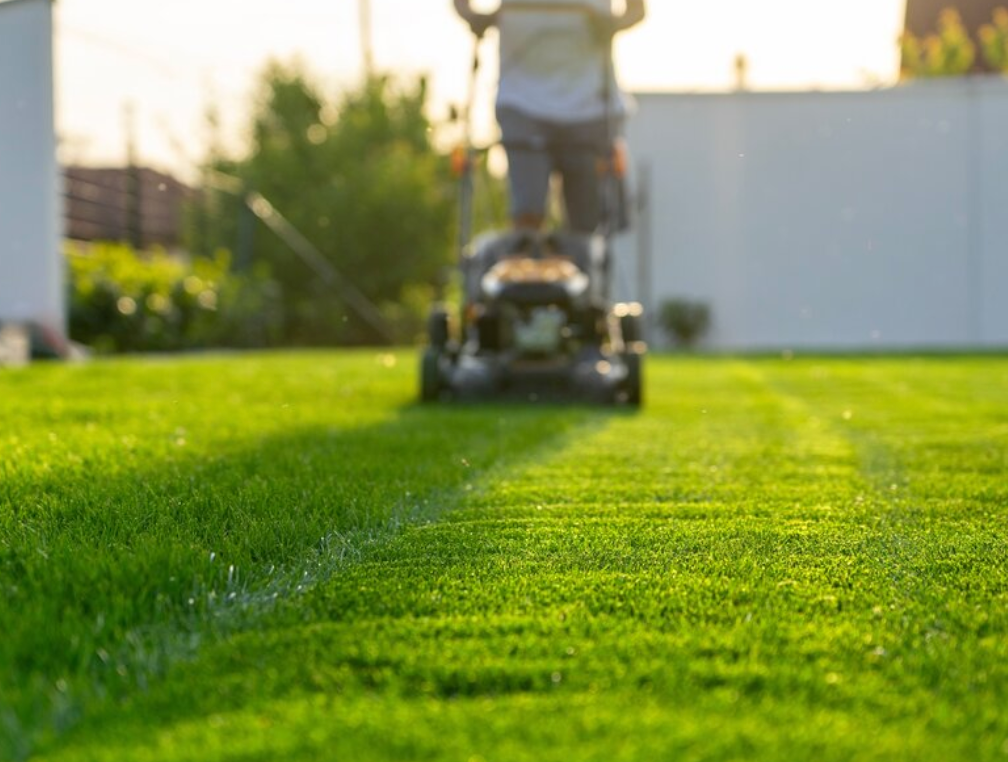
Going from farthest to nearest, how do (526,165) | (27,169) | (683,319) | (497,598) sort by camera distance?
(683,319) < (27,169) < (526,165) < (497,598)

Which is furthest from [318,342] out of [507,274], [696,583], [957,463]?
[696,583]

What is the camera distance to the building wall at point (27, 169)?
9.54 meters

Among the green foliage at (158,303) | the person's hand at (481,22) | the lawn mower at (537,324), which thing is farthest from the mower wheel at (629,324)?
the green foliage at (158,303)

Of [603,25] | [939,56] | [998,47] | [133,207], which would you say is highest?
[998,47]

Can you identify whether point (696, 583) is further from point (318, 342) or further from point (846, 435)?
point (318, 342)

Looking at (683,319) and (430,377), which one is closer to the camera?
(430,377)

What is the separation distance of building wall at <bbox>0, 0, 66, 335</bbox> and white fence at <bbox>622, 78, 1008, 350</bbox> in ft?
26.5

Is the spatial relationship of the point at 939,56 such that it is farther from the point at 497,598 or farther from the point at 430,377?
the point at 497,598

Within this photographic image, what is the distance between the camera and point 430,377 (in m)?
6.36

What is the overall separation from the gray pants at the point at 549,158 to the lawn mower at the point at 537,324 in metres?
0.06

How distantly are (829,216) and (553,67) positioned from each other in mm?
10540

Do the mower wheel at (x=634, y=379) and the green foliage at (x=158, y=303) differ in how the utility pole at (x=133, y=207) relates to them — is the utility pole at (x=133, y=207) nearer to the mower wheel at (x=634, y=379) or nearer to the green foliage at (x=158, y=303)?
the green foliage at (x=158, y=303)

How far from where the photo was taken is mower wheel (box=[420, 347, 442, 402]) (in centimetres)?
634

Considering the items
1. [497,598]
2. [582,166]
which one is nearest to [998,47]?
[582,166]
